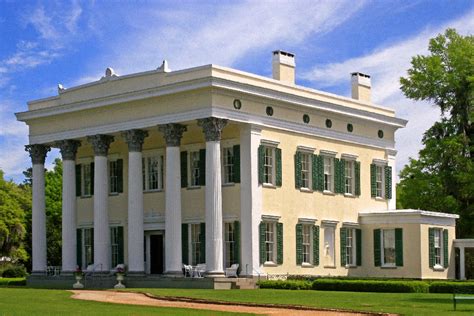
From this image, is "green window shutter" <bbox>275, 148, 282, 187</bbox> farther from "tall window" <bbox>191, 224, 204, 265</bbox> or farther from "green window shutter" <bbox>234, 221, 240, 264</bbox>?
"tall window" <bbox>191, 224, 204, 265</bbox>

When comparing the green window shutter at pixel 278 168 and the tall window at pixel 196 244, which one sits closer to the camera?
the green window shutter at pixel 278 168

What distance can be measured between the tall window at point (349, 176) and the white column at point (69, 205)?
47.0ft

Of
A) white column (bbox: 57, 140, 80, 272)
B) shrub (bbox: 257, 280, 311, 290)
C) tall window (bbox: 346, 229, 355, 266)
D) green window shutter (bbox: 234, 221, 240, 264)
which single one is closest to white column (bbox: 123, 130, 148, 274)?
green window shutter (bbox: 234, 221, 240, 264)

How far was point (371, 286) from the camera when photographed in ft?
131

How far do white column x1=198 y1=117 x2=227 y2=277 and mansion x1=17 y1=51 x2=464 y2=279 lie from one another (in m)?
0.05

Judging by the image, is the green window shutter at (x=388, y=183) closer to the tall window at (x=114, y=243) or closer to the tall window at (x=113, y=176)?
the tall window at (x=113, y=176)

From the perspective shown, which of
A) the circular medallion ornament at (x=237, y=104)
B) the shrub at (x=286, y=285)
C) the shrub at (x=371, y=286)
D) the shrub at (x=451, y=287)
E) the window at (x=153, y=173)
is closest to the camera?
the shrub at (x=451, y=287)

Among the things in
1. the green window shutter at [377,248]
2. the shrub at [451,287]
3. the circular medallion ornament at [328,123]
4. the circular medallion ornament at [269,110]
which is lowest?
the shrub at [451,287]

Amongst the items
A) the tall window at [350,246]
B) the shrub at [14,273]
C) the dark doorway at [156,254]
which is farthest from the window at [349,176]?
the shrub at [14,273]

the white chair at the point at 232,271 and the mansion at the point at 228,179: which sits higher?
the mansion at the point at 228,179

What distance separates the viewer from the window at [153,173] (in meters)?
→ 49.2

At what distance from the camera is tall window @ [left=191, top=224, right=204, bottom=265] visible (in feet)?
152

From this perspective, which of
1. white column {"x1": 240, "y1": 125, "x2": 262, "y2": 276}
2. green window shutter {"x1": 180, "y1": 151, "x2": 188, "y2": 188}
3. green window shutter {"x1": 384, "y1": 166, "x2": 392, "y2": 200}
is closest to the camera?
white column {"x1": 240, "y1": 125, "x2": 262, "y2": 276}

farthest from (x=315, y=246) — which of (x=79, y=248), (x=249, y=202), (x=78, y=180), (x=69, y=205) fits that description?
(x=78, y=180)
